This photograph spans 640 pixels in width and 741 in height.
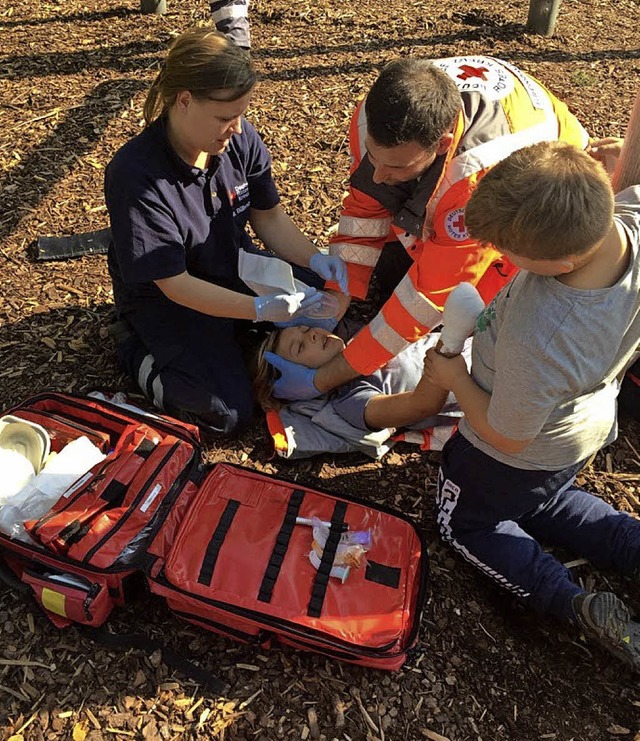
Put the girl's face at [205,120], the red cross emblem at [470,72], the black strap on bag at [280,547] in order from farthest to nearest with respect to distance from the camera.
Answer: the red cross emblem at [470,72]
the girl's face at [205,120]
the black strap on bag at [280,547]

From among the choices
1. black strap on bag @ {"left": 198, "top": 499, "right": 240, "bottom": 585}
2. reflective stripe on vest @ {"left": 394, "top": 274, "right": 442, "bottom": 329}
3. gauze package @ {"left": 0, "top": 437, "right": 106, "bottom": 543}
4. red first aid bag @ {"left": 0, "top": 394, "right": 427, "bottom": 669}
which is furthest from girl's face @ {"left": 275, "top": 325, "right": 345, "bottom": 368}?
gauze package @ {"left": 0, "top": 437, "right": 106, "bottom": 543}

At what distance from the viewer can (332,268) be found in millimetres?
3143

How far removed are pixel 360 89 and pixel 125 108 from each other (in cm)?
156

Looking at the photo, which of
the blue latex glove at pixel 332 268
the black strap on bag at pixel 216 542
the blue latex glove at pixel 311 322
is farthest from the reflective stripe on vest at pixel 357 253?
the black strap on bag at pixel 216 542

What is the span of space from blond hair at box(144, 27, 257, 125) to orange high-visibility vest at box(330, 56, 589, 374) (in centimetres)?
59

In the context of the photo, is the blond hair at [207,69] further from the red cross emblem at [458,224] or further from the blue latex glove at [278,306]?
the red cross emblem at [458,224]

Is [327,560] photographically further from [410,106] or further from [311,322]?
→ [410,106]

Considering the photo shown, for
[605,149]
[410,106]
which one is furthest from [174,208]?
[605,149]

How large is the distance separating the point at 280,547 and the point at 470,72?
1883 mm

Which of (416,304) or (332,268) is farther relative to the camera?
(332,268)

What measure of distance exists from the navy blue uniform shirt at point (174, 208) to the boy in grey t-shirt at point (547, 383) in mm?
1091

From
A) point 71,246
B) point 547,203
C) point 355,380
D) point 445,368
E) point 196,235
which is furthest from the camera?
point 71,246

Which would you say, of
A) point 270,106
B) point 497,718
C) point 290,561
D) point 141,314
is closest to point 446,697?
point 497,718

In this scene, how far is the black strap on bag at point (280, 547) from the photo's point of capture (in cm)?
226
